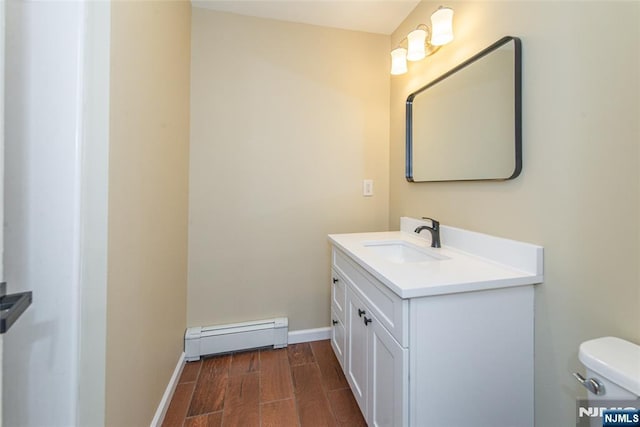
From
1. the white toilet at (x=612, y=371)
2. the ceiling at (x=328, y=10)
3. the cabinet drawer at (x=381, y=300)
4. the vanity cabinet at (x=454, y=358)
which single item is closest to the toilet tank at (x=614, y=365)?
the white toilet at (x=612, y=371)

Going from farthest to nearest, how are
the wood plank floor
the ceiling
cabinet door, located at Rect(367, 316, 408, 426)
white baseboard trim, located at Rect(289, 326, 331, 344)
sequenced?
white baseboard trim, located at Rect(289, 326, 331, 344) < the ceiling < the wood plank floor < cabinet door, located at Rect(367, 316, 408, 426)

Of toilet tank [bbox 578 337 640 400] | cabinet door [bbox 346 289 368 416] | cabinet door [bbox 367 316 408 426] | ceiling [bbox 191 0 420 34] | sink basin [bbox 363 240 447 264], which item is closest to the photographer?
toilet tank [bbox 578 337 640 400]

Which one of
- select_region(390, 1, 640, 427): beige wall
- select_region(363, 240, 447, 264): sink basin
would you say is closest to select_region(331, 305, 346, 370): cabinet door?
select_region(363, 240, 447, 264): sink basin

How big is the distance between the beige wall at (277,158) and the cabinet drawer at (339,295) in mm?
332

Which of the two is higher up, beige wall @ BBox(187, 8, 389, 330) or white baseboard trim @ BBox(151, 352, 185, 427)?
beige wall @ BBox(187, 8, 389, 330)

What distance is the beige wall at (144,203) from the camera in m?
0.80

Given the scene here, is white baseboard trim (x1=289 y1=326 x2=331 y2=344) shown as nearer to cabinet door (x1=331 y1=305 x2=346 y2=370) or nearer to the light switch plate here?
cabinet door (x1=331 y1=305 x2=346 y2=370)

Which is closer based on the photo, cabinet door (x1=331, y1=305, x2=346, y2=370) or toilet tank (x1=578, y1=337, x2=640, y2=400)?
toilet tank (x1=578, y1=337, x2=640, y2=400)

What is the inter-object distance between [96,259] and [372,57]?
2.05 m

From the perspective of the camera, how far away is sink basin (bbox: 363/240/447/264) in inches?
56.1

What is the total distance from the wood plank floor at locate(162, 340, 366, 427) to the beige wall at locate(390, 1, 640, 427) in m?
0.93

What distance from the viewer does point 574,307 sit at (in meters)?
0.84

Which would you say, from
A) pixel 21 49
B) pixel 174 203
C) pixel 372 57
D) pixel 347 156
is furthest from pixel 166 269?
pixel 372 57

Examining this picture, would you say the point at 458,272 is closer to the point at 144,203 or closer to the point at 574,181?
the point at 574,181
